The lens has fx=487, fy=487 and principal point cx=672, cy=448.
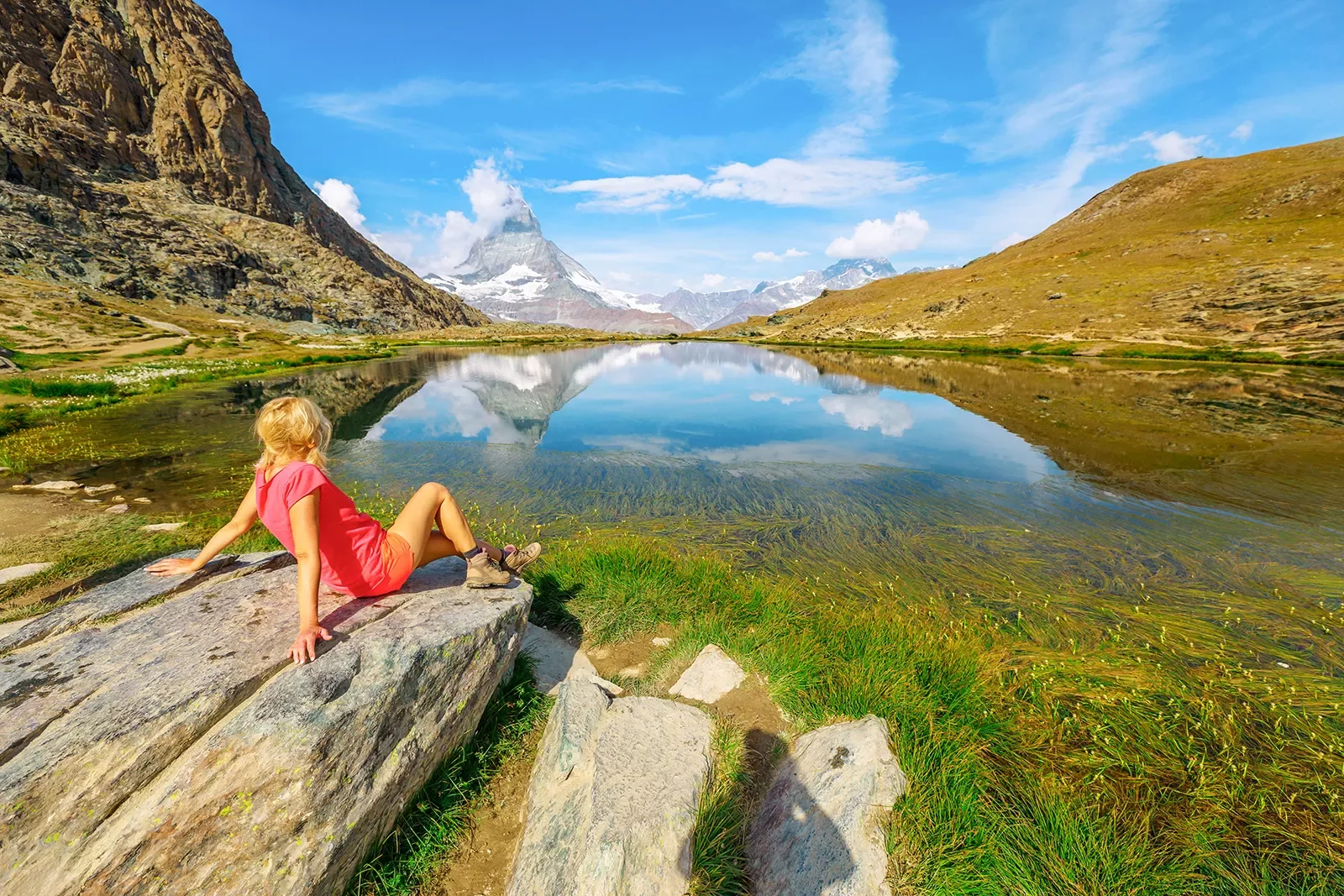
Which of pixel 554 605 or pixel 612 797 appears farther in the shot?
pixel 554 605

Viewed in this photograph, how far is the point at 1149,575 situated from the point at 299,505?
48.2 feet

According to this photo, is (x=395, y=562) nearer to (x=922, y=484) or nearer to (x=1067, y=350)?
(x=922, y=484)

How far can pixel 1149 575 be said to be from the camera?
10.1 meters

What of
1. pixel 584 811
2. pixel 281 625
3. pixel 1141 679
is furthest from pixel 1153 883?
pixel 281 625

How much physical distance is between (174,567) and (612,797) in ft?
20.4

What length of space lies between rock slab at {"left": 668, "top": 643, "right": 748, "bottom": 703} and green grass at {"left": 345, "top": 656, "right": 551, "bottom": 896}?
5.93 ft

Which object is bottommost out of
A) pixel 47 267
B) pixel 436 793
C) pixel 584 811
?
pixel 436 793

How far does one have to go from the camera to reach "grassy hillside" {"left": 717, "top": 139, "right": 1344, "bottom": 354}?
71.5 meters

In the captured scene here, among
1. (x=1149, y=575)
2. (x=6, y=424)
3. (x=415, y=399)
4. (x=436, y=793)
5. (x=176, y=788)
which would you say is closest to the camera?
(x=176, y=788)

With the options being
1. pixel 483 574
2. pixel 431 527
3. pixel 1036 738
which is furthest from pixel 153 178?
pixel 1036 738

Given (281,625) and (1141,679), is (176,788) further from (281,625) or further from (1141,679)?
(1141,679)

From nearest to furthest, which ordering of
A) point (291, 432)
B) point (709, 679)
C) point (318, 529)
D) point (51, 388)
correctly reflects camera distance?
point (318, 529)
point (291, 432)
point (709, 679)
point (51, 388)

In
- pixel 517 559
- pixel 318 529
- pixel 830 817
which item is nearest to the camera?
pixel 830 817

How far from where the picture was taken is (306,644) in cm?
458
